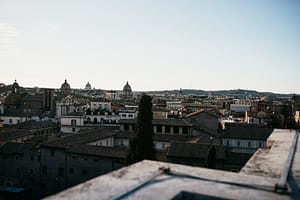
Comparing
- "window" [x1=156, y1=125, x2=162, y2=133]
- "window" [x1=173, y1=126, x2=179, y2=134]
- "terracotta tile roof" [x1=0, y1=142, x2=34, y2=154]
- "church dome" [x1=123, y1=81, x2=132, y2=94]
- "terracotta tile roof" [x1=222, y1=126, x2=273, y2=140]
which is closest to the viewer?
"terracotta tile roof" [x1=0, y1=142, x2=34, y2=154]

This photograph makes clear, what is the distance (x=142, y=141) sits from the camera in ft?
73.2

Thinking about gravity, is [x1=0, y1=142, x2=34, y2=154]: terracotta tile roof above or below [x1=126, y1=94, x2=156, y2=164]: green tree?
below

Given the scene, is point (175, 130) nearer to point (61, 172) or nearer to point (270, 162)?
point (61, 172)

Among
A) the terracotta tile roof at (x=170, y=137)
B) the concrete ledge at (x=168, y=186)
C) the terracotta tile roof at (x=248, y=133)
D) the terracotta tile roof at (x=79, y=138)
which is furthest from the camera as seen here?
the terracotta tile roof at (x=248, y=133)

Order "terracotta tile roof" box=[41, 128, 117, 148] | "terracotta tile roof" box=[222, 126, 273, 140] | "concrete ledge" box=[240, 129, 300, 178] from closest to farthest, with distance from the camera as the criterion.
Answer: "concrete ledge" box=[240, 129, 300, 178]
"terracotta tile roof" box=[41, 128, 117, 148]
"terracotta tile roof" box=[222, 126, 273, 140]

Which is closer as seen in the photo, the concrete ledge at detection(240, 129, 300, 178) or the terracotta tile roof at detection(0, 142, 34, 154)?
the concrete ledge at detection(240, 129, 300, 178)

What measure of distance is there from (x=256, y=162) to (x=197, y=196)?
3.76 meters

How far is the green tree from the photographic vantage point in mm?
21766

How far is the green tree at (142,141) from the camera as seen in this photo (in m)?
21.8

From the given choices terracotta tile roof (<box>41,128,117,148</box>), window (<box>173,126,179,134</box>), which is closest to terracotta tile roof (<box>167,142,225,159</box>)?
window (<box>173,126,179,134</box>)

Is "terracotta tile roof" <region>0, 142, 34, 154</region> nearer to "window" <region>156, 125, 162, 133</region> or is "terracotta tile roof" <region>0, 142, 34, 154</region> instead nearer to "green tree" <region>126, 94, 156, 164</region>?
"green tree" <region>126, 94, 156, 164</region>

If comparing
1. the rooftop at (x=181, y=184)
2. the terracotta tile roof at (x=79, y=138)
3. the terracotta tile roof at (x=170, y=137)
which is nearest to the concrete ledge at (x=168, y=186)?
the rooftop at (x=181, y=184)

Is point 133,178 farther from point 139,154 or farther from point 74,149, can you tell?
point 74,149

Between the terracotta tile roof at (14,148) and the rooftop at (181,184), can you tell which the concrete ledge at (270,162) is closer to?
the rooftop at (181,184)
